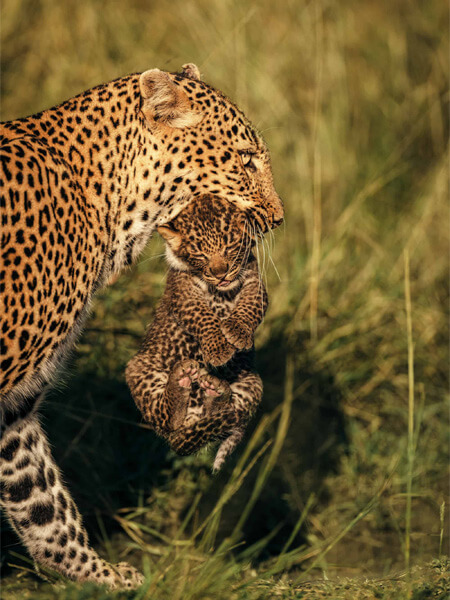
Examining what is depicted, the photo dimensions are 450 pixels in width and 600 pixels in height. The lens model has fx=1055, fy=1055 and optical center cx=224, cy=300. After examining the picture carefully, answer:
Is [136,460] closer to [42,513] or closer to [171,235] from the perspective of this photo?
[42,513]

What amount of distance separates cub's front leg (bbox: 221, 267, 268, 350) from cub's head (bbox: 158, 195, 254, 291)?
9cm

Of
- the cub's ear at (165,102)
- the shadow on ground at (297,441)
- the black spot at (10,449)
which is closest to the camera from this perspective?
the cub's ear at (165,102)

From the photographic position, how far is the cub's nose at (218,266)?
414cm

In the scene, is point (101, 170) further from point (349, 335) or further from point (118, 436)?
point (349, 335)

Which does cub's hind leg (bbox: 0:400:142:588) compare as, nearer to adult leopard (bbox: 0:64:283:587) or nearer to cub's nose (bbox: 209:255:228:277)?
adult leopard (bbox: 0:64:283:587)

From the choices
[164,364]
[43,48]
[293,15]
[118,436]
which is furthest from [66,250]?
[293,15]

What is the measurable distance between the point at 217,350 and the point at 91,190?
0.95m

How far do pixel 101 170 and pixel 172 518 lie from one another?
2.44 m

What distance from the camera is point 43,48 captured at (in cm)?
884

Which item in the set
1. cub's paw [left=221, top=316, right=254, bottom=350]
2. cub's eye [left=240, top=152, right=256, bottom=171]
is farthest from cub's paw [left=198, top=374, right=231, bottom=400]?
cub's eye [left=240, top=152, right=256, bottom=171]

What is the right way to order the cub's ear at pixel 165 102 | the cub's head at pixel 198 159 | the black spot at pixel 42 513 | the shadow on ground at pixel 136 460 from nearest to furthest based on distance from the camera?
the cub's ear at pixel 165 102 < the cub's head at pixel 198 159 < the black spot at pixel 42 513 < the shadow on ground at pixel 136 460

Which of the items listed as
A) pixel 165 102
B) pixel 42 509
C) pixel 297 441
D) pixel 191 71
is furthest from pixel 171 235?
pixel 297 441

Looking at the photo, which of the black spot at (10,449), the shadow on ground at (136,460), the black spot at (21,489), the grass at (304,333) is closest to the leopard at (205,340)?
the grass at (304,333)

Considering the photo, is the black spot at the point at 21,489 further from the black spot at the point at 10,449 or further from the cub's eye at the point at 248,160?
the cub's eye at the point at 248,160
